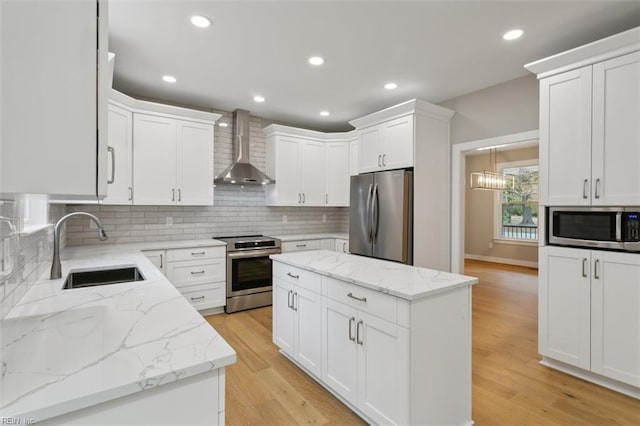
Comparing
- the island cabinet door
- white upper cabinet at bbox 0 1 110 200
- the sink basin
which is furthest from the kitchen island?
white upper cabinet at bbox 0 1 110 200

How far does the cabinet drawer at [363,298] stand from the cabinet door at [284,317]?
0.57 m

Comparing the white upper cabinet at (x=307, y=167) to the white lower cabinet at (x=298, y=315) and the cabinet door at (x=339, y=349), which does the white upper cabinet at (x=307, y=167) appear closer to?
the white lower cabinet at (x=298, y=315)

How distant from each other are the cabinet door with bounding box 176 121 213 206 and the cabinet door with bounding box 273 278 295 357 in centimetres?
182

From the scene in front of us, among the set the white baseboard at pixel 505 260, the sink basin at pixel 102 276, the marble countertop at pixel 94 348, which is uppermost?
the marble countertop at pixel 94 348

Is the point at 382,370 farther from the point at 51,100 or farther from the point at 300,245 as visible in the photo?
the point at 300,245

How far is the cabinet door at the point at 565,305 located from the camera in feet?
7.83

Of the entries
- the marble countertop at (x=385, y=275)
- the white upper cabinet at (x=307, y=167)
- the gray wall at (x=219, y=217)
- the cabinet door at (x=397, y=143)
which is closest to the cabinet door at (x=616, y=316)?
the marble countertop at (x=385, y=275)

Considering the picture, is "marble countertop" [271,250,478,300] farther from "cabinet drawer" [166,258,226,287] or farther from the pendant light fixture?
the pendant light fixture

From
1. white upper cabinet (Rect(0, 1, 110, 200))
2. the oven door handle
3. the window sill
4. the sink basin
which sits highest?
white upper cabinet (Rect(0, 1, 110, 200))

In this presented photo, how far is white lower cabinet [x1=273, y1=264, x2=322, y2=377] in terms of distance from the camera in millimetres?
2289

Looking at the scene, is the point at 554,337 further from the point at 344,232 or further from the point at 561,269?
the point at 344,232

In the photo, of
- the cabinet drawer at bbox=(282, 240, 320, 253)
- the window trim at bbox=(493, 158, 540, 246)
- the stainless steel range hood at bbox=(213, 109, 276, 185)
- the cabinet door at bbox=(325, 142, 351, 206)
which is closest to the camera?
the stainless steel range hood at bbox=(213, 109, 276, 185)

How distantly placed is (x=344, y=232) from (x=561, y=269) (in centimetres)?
349

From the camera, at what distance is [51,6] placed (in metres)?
0.69
